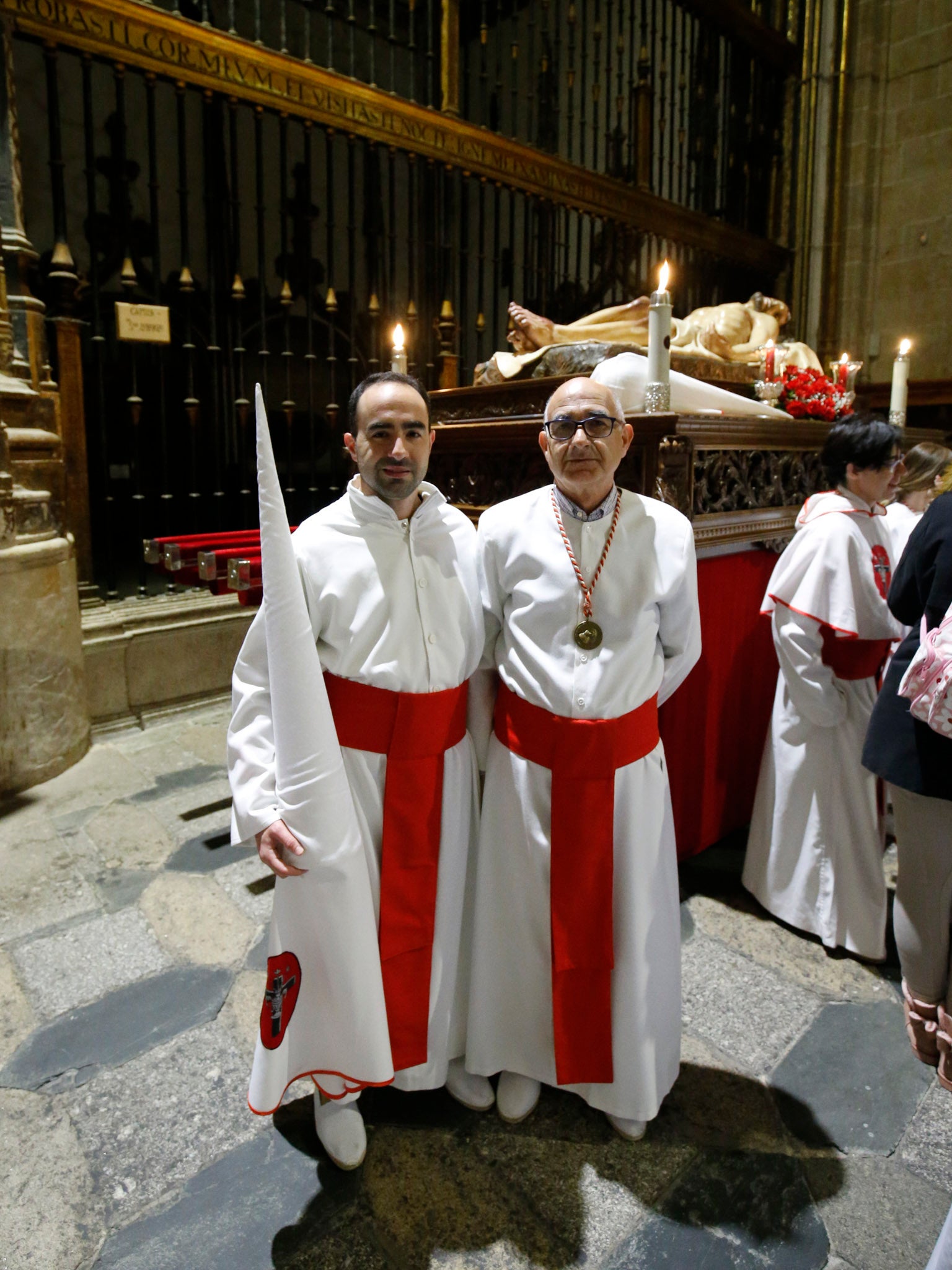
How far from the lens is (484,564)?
1.83m

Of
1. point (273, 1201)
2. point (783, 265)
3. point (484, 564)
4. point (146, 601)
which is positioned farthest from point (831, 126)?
point (273, 1201)

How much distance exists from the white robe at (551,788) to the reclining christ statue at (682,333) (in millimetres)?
1709

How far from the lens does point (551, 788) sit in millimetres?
1768

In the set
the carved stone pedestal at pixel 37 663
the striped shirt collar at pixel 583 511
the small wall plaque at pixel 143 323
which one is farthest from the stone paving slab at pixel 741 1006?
the small wall plaque at pixel 143 323

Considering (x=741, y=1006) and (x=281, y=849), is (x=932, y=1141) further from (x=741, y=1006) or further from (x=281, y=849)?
(x=281, y=849)

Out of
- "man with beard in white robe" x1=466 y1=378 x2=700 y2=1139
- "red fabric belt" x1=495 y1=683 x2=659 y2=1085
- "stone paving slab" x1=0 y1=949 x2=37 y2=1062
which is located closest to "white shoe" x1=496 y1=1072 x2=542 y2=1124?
"man with beard in white robe" x1=466 y1=378 x2=700 y2=1139

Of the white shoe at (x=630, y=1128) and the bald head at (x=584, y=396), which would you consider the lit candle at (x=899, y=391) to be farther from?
the white shoe at (x=630, y=1128)

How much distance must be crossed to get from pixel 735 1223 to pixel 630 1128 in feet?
0.90

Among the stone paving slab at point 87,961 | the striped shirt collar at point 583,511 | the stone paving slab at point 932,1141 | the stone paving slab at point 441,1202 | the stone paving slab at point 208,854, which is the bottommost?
the stone paving slab at point 441,1202

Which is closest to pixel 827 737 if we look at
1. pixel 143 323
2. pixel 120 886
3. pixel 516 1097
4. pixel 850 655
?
pixel 850 655

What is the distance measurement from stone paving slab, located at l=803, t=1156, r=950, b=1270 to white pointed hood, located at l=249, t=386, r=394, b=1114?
94 centimetres

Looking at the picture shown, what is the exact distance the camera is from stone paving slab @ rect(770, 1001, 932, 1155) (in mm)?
1854

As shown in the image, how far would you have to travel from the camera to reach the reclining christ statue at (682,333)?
3346mm

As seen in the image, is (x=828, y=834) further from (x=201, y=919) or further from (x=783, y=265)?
(x=783, y=265)
